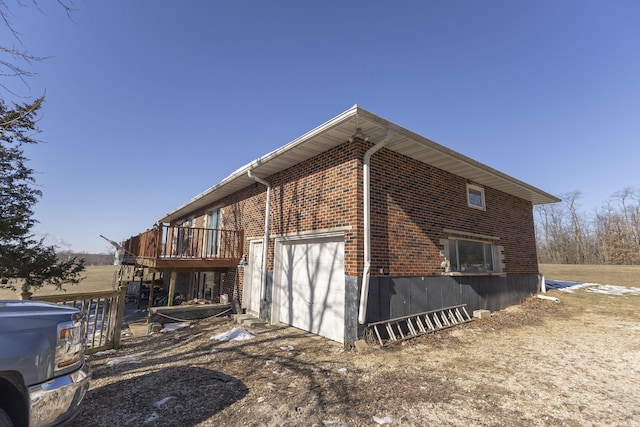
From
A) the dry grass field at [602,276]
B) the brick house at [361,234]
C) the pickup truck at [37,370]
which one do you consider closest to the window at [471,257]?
the brick house at [361,234]

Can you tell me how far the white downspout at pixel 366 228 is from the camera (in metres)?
6.04

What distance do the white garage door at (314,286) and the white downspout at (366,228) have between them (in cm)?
64

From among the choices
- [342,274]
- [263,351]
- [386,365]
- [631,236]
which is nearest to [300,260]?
[342,274]

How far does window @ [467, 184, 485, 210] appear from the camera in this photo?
975 centimetres

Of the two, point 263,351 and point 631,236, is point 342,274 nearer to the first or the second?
point 263,351

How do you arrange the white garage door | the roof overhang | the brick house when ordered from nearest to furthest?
1. the roof overhang
2. the brick house
3. the white garage door

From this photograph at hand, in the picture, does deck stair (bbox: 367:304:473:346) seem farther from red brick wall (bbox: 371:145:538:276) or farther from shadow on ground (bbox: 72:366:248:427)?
shadow on ground (bbox: 72:366:248:427)

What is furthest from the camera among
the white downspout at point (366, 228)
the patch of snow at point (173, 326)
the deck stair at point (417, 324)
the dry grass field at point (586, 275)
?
the dry grass field at point (586, 275)

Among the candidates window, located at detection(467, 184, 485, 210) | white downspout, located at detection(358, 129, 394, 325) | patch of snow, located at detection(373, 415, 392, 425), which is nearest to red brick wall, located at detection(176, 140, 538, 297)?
white downspout, located at detection(358, 129, 394, 325)

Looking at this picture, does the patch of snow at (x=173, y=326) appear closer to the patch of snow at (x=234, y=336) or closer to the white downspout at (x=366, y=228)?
the patch of snow at (x=234, y=336)

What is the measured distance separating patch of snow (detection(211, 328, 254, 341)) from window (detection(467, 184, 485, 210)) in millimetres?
7736

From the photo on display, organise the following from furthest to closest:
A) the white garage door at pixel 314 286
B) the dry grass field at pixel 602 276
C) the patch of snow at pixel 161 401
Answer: the dry grass field at pixel 602 276, the white garage door at pixel 314 286, the patch of snow at pixel 161 401

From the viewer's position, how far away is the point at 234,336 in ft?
22.8

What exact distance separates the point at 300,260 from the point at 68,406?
5800 millimetres
